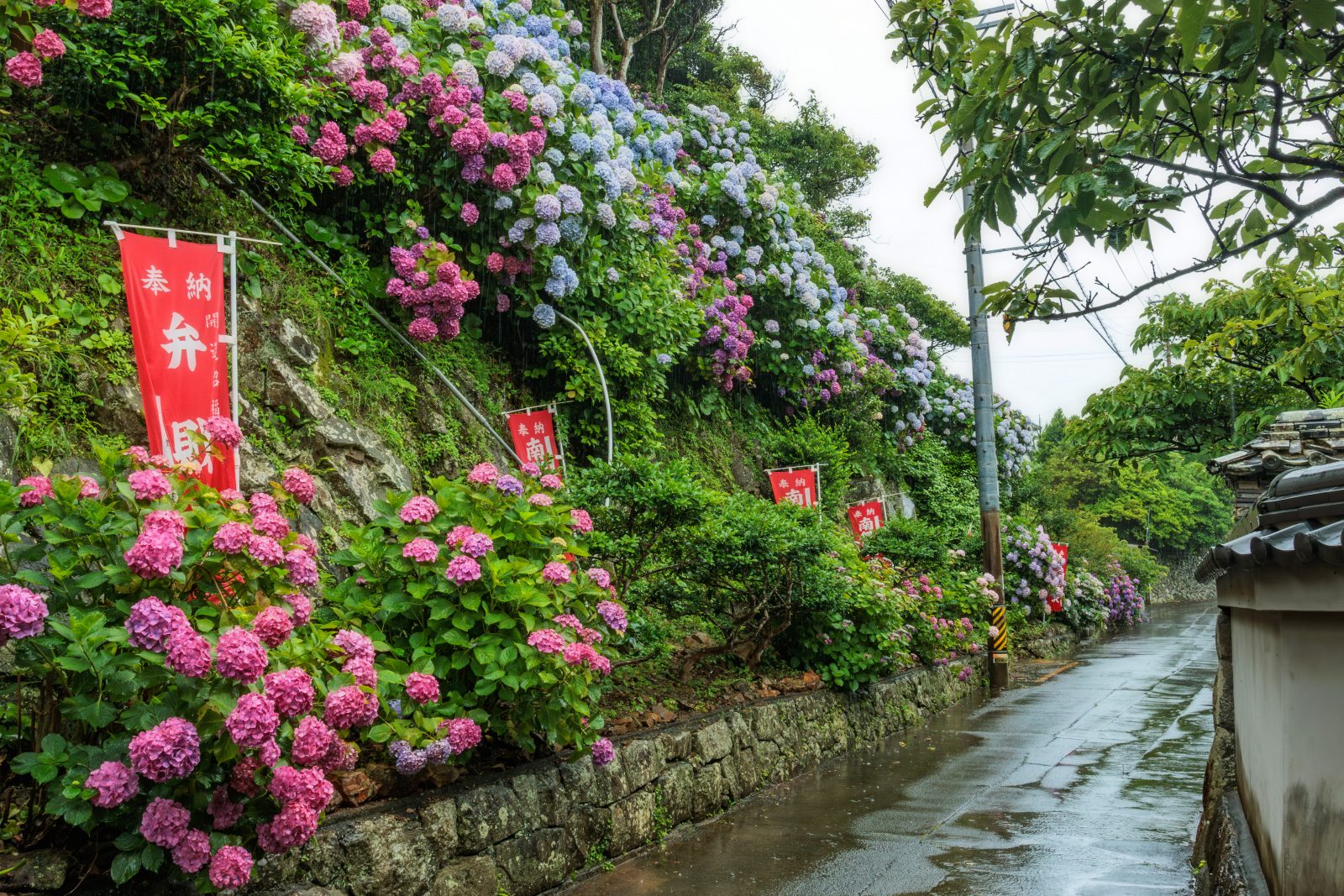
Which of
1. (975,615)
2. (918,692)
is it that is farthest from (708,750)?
(975,615)

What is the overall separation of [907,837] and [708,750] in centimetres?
159

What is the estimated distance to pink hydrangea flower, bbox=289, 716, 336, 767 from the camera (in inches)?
142

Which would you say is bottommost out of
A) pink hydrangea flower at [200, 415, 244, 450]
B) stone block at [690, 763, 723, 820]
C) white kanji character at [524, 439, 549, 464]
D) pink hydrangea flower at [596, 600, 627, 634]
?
stone block at [690, 763, 723, 820]

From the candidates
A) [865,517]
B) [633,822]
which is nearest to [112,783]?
[633,822]

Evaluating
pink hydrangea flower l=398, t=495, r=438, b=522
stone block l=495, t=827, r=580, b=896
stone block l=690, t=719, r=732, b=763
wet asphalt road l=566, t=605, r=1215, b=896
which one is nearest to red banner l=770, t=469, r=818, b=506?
wet asphalt road l=566, t=605, r=1215, b=896

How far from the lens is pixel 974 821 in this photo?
7574 mm

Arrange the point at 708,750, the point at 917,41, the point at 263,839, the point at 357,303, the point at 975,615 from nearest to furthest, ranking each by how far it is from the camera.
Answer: the point at 263,839
the point at 917,41
the point at 708,750
the point at 357,303
the point at 975,615

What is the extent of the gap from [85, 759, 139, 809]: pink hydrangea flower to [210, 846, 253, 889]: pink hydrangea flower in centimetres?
37

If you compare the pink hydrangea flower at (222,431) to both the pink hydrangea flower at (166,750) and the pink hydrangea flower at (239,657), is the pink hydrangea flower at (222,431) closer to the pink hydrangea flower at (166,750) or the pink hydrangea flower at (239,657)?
the pink hydrangea flower at (239,657)

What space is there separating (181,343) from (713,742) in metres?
4.78

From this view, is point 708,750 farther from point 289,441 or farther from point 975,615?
point 975,615

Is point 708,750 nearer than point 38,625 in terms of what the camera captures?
No

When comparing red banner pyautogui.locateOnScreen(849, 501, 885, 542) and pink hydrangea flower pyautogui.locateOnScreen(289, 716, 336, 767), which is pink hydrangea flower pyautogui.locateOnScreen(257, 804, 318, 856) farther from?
red banner pyautogui.locateOnScreen(849, 501, 885, 542)

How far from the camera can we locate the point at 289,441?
7.98 m
